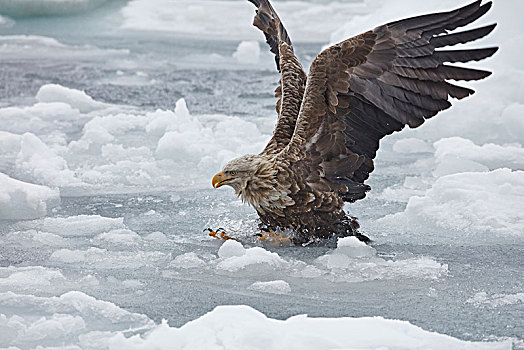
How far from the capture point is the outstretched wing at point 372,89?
11.9 ft

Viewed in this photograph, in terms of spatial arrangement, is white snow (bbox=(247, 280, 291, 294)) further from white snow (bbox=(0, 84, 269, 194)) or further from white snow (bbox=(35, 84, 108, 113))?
white snow (bbox=(35, 84, 108, 113))

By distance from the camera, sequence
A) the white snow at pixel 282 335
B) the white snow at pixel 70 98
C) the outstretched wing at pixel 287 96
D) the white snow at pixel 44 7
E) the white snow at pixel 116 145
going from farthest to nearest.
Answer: the white snow at pixel 44 7, the white snow at pixel 70 98, the white snow at pixel 116 145, the outstretched wing at pixel 287 96, the white snow at pixel 282 335

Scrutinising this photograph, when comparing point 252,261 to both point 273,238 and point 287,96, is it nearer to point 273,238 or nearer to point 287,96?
point 273,238

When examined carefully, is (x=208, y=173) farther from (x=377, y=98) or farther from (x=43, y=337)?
(x=43, y=337)

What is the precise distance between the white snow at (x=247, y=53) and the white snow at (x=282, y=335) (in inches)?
297

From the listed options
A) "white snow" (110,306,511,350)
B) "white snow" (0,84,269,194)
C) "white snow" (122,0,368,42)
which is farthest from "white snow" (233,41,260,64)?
"white snow" (110,306,511,350)

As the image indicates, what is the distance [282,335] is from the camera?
8.36 ft

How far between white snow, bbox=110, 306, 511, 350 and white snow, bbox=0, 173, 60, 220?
1.82m

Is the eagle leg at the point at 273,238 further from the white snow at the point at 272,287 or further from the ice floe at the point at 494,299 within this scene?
the ice floe at the point at 494,299

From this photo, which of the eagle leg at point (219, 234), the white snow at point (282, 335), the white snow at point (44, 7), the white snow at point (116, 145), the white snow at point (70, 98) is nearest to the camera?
the white snow at point (282, 335)

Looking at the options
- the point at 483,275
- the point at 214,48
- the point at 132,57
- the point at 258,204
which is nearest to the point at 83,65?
the point at 132,57

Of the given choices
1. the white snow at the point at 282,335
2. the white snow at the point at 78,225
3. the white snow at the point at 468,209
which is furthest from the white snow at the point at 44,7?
the white snow at the point at 282,335

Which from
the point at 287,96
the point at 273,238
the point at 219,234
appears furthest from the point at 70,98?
the point at 273,238

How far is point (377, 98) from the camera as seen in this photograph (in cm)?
379
